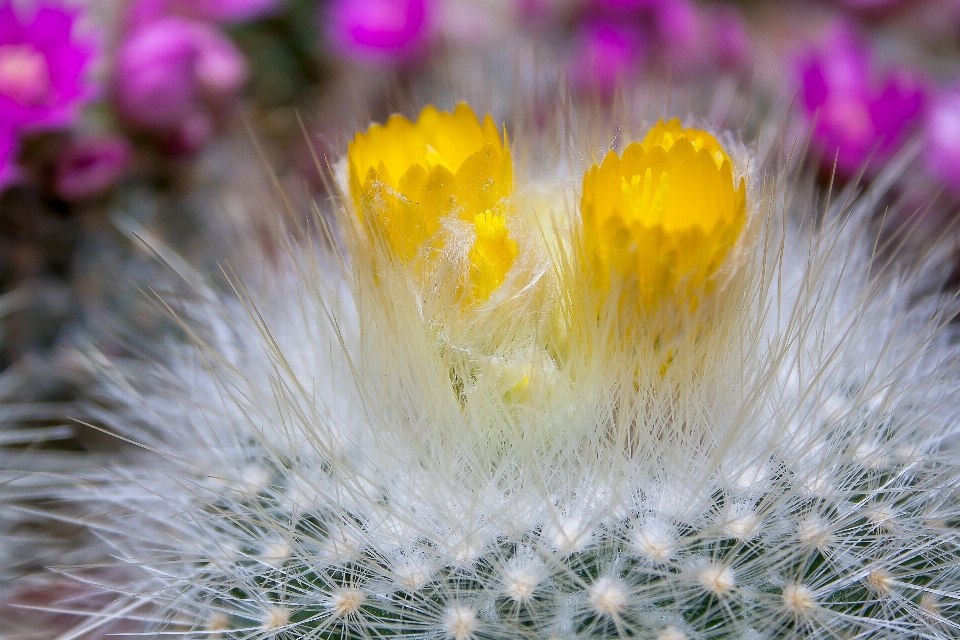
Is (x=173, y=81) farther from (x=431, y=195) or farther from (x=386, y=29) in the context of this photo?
(x=431, y=195)

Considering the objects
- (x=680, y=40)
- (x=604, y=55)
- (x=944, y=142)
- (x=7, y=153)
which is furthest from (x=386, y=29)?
(x=944, y=142)

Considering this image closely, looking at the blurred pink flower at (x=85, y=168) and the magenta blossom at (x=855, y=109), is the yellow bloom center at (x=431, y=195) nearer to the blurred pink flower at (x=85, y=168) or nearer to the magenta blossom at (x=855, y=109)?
the blurred pink flower at (x=85, y=168)

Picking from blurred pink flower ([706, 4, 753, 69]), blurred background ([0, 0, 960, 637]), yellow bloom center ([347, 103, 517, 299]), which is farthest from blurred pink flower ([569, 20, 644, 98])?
yellow bloom center ([347, 103, 517, 299])

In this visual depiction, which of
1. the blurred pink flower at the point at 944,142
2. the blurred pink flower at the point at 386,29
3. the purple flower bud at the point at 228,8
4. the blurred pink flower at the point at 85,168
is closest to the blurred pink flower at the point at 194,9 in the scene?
the purple flower bud at the point at 228,8

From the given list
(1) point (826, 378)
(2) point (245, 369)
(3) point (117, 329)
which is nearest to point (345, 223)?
(2) point (245, 369)

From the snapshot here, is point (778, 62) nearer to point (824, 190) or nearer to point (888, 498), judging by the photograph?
point (824, 190)
